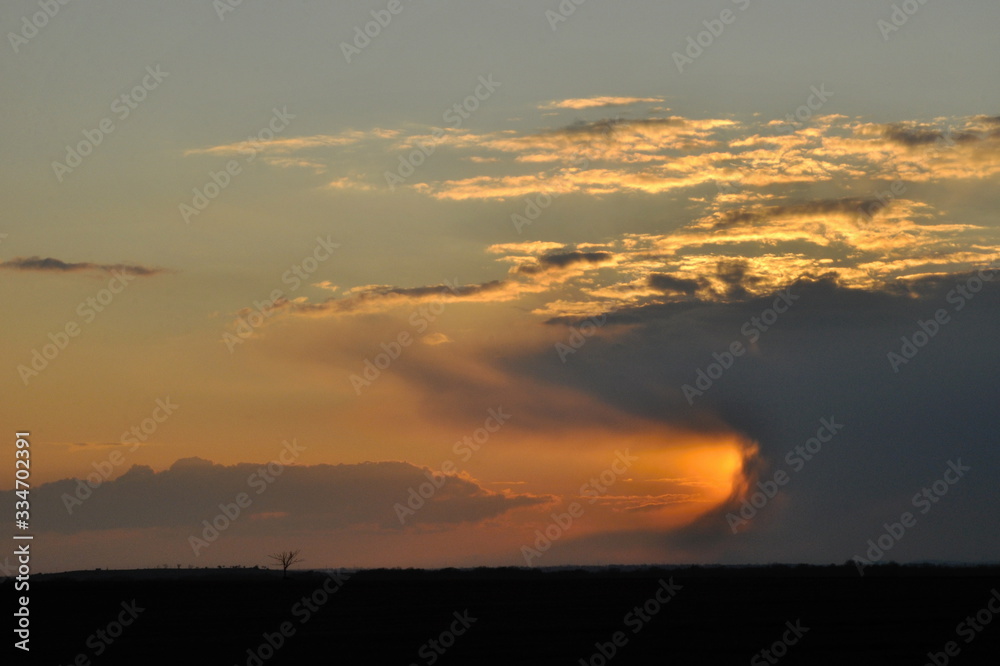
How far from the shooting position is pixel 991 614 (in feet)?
202

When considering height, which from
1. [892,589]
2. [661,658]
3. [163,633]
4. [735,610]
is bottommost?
[661,658]

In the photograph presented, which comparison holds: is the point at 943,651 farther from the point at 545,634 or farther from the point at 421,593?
the point at 421,593

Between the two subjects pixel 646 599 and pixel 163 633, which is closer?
pixel 163 633

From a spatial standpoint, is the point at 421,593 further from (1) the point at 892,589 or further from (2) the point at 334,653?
(2) the point at 334,653

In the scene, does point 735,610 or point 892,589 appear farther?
point 892,589

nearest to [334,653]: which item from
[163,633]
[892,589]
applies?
[163,633]

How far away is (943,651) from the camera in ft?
147

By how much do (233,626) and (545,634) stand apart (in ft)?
66.1

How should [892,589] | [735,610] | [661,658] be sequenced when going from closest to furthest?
[661,658]
[735,610]
[892,589]

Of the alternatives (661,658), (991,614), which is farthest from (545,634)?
(991,614)

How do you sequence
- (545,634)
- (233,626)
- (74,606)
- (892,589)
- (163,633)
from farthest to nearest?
(892,589), (74,606), (233,626), (163,633), (545,634)

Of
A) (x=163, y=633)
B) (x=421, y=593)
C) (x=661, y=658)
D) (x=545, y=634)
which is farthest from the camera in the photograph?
(x=421, y=593)

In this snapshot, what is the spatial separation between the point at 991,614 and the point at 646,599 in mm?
29475

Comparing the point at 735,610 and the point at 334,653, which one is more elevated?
the point at 735,610
